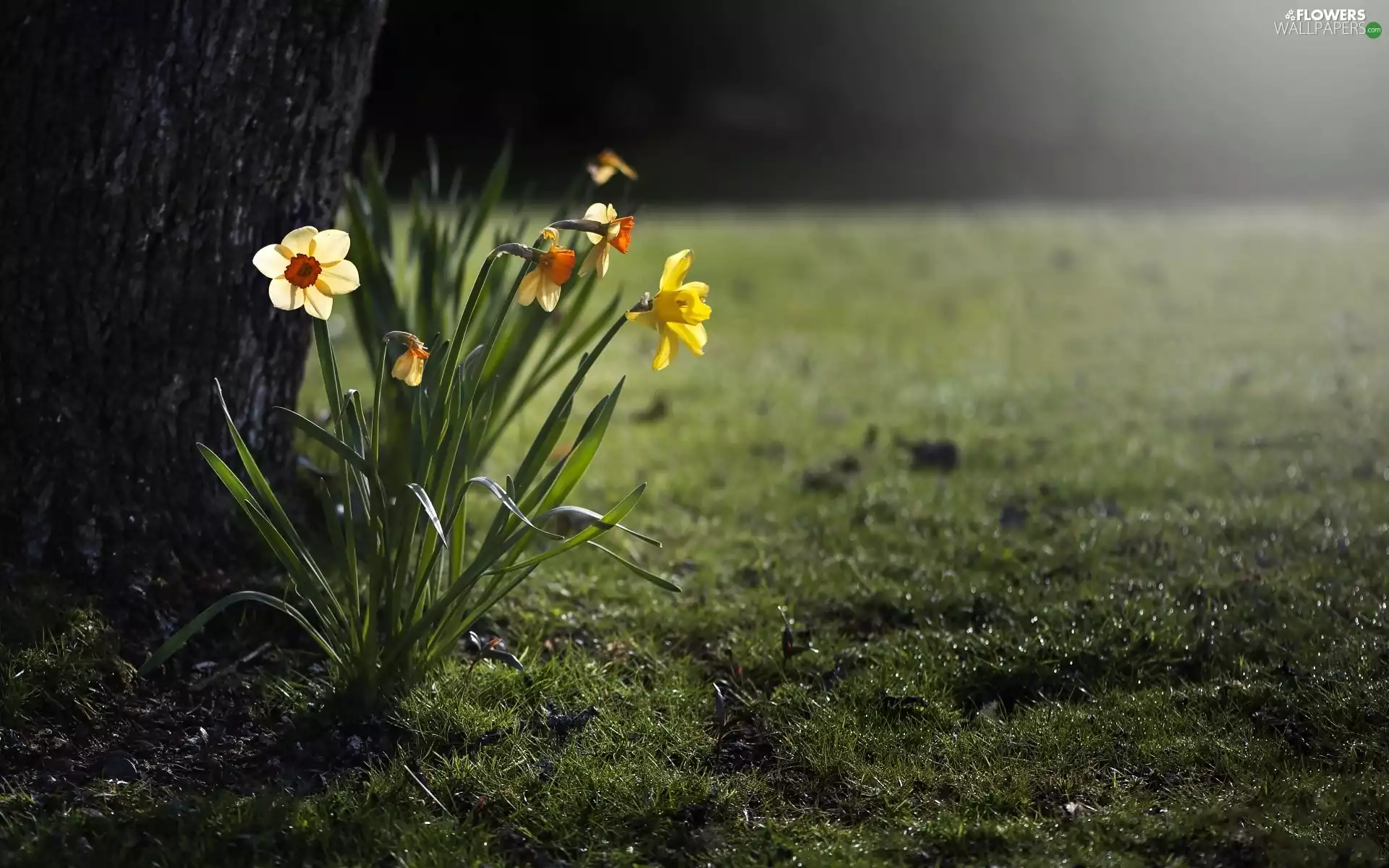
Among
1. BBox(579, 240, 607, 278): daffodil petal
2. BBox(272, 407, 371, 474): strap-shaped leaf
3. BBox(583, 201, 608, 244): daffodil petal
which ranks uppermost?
BBox(583, 201, 608, 244): daffodil petal

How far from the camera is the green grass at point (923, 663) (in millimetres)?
2084

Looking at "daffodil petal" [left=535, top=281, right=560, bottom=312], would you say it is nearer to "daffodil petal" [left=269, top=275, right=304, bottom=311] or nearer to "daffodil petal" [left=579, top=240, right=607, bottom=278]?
"daffodil petal" [left=579, top=240, right=607, bottom=278]

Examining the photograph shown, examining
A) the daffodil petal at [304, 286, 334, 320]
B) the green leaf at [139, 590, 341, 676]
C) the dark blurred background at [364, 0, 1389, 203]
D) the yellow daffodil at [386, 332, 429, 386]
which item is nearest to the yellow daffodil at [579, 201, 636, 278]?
the yellow daffodil at [386, 332, 429, 386]

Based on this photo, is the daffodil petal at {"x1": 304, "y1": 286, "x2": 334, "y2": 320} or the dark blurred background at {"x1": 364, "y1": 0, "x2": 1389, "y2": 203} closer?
the daffodil petal at {"x1": 304, "y1": 286, "x2": 334, "y2": 320}

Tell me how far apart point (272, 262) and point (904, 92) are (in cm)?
1316

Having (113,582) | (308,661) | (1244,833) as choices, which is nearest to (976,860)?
(1244,833)

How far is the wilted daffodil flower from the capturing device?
2.20m

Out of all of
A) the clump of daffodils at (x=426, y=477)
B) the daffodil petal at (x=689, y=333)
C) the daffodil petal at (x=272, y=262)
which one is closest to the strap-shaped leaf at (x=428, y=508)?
the clump of daffodils at (x=426, y=477)

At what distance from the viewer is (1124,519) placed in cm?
343

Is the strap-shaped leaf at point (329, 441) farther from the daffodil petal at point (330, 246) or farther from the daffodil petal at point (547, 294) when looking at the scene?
the daffodil petal at point (547, 294)

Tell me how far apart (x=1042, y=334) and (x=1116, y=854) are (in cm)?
434

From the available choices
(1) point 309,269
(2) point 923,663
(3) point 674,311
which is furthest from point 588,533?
(2) point 923,663

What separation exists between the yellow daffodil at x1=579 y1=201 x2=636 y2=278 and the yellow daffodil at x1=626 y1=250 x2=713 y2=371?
92 millimetres

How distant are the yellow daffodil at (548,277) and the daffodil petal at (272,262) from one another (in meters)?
0.41
